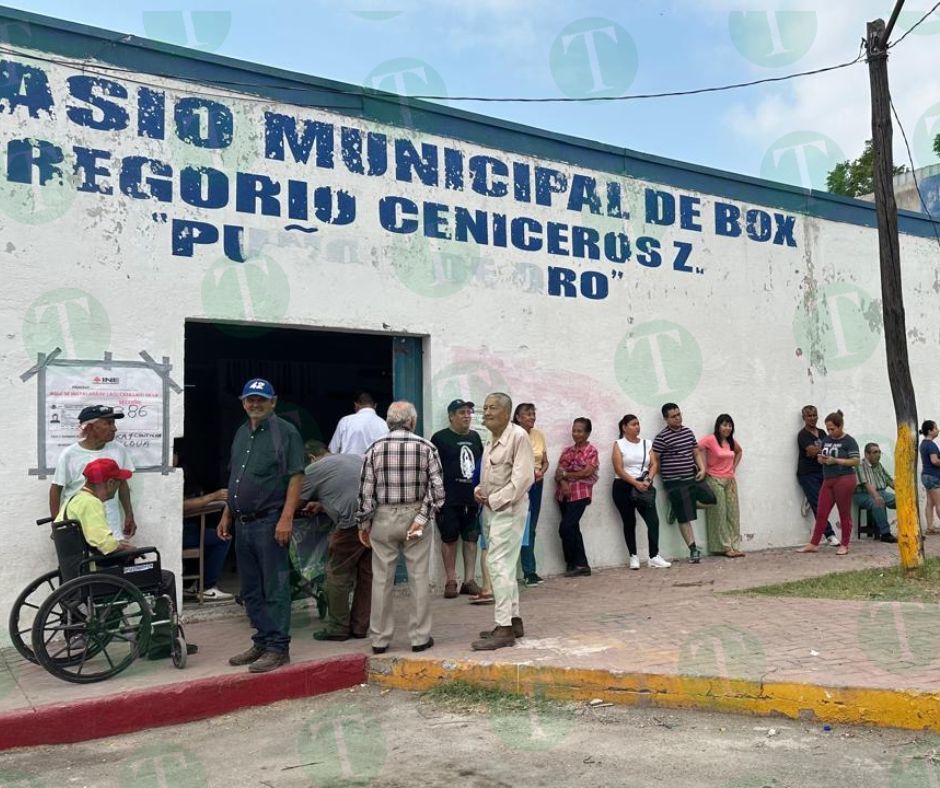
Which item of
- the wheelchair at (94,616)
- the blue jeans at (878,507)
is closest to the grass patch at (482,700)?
the wheelchair at (94,616)

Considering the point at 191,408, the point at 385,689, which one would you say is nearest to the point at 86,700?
the point at 385,689

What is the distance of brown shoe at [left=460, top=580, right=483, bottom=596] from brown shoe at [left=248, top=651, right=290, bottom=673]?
2691 millimetres

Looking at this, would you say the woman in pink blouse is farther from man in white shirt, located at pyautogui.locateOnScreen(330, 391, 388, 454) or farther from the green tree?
the green tree

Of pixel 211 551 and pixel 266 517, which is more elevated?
pixel 266 517

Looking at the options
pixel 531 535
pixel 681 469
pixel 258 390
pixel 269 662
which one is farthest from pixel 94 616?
pixel 681 469

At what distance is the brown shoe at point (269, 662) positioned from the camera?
18.9 feet

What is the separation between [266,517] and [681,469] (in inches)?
224

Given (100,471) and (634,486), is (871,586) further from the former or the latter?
(100,471)

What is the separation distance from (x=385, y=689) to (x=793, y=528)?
24.2 feet

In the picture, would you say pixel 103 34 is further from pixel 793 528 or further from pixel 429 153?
pixel 793 528

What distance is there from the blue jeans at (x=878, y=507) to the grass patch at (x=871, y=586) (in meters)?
2.97

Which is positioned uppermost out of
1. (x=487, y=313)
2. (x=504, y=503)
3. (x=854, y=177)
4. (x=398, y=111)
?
(x=854, y=177)

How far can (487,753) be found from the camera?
4.57 m

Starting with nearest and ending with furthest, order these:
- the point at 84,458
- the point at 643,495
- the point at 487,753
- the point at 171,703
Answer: the point at 487,753 → the point at 171,703 → the point at 84,458 → the point at 643,495
